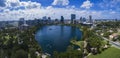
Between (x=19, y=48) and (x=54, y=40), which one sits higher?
(x=19, y=48)

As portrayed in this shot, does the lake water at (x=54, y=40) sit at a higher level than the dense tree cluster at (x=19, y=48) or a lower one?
lower

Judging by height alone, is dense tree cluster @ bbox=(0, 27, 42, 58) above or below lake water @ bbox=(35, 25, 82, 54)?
above

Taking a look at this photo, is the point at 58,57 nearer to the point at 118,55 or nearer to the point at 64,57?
the point at 64,57

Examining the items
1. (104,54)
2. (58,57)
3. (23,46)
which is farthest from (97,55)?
(23,46)

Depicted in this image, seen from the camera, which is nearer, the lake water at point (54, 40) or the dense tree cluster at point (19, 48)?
the dense tree cluster at point (19, 48)

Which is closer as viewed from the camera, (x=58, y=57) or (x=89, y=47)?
(x=58, y=57)

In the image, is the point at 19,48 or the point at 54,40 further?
the point at 54,40

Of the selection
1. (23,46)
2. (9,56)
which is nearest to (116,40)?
(23,46)

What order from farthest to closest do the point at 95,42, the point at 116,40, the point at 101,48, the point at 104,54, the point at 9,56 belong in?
the point at 116,40, the point at 95,42, the point at 101,48, the point at 104,54, the point at 9,56

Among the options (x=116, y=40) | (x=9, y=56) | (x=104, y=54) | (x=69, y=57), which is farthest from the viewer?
(x=116, y=40)

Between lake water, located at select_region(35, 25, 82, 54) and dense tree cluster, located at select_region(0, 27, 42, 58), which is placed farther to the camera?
lake water, located at select_region(35, 25, 82, 54)
